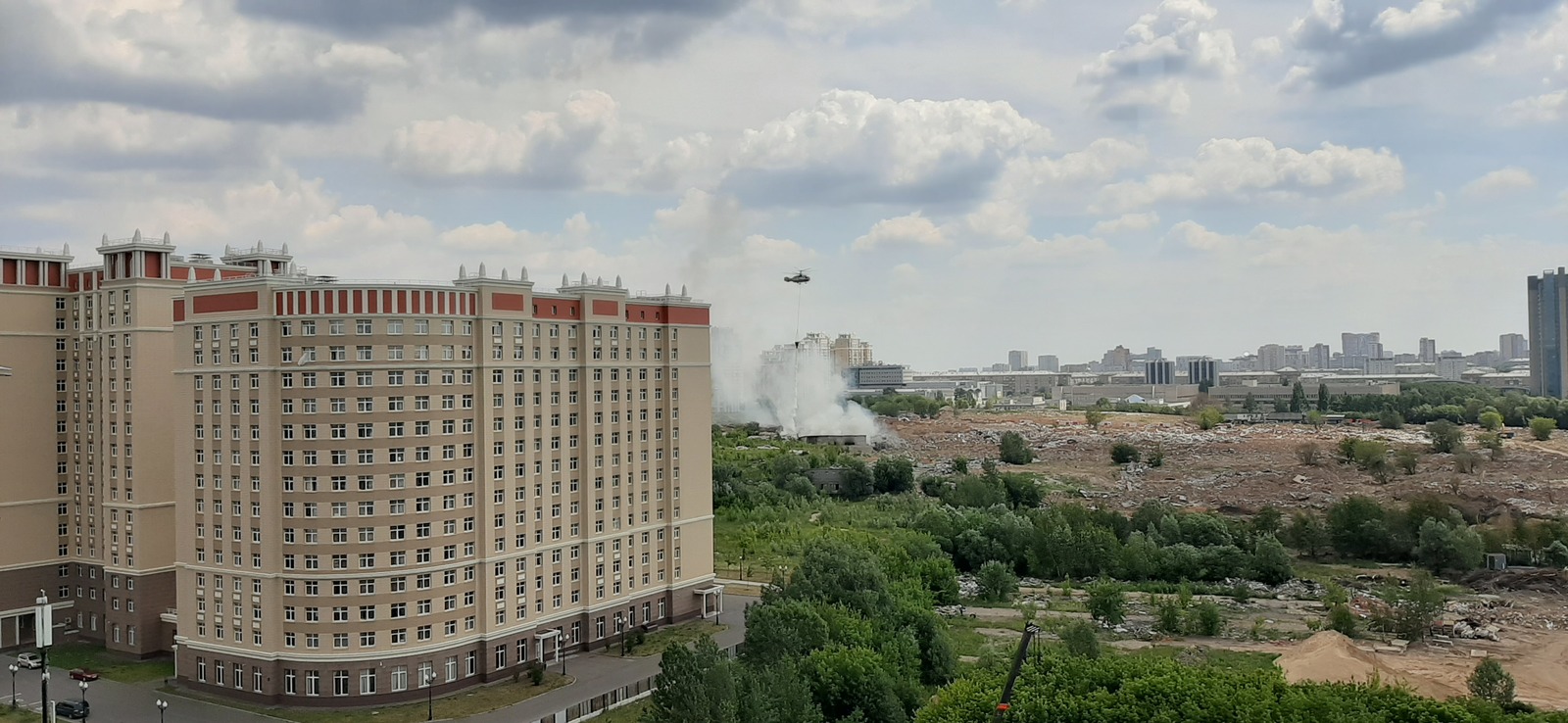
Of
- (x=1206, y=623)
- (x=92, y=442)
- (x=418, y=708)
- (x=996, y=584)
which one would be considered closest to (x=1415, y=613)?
(x=1206, y=623)

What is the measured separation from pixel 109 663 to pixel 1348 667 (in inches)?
1863

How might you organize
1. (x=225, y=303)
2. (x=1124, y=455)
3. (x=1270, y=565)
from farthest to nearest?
(x=1124, y=455) → (x=1270, y=565) → (x=225, y=303)

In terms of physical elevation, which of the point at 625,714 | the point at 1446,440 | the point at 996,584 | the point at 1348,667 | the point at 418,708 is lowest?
the point at 625,714

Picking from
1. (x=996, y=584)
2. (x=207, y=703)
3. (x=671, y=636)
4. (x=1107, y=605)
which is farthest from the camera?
(x=996, y=584)

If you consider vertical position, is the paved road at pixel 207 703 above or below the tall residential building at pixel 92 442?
below

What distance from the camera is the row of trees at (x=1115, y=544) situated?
2373 inches

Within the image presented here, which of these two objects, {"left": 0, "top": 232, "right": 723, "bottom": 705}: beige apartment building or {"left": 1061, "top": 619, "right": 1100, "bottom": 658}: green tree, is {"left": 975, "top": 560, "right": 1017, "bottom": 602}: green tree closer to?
{"left": 0, "top": 232, "right": 723, "bottom": 705}: beige apartment building

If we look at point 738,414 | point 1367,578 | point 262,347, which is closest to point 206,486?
point 262,347

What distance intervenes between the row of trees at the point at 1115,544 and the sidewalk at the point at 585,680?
21001 mm

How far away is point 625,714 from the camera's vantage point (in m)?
37.5

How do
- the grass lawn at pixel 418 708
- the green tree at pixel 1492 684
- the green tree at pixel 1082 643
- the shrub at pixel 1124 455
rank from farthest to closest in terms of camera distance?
the shrub at pixel 1124 455 < the green tree at pixel 1082 643 < the grass lawn at pixel 418 708 < the green tree at pixel 1492 684

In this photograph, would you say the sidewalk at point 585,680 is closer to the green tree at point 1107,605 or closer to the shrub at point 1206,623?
the green tree at point 1107,605

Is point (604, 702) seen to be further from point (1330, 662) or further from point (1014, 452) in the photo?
point (1014, 452)

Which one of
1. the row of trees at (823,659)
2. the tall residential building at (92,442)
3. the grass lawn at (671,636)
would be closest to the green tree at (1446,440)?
the row of trees at (823,659)
